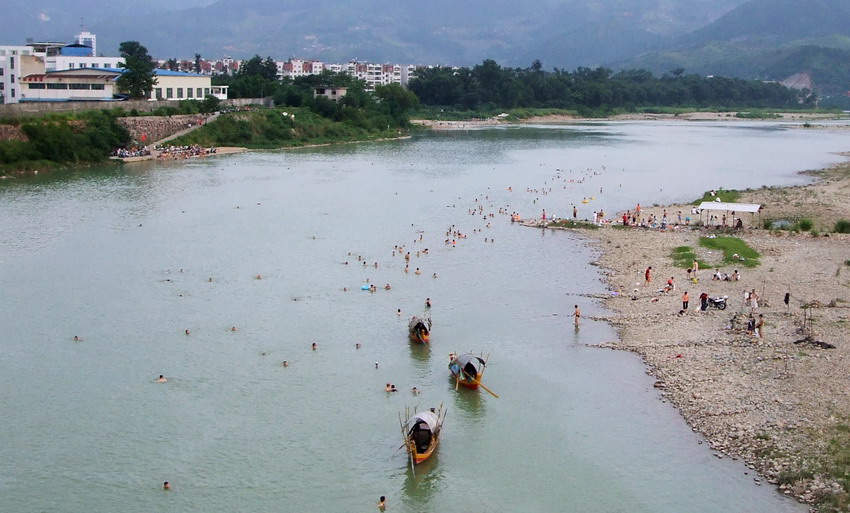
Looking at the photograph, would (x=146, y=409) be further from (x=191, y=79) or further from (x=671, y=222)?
(x=191, y=79)

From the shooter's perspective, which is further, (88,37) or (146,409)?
(88,37)

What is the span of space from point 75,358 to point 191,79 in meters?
58.5

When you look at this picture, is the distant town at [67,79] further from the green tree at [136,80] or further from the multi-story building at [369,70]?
the multi-story building at [369,70]

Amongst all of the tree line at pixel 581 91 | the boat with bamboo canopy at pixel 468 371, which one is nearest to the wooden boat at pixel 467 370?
the boat with bamboo canopy at pixel 468 371

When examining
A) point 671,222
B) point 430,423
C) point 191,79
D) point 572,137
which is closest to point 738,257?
point 671,222

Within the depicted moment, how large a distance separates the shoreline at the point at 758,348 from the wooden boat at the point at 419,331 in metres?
4.77

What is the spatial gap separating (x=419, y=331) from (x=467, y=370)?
3.25 metres

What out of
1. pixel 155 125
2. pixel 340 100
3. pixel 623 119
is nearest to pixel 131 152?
pixel 155 125

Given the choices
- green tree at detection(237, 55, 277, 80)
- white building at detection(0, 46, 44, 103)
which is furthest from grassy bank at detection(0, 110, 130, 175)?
green tree at detection(237, 55, 277, 80)

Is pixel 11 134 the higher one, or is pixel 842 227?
pixel 11 134

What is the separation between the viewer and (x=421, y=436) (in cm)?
1827

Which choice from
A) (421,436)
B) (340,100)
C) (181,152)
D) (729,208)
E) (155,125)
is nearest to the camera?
(421,436)

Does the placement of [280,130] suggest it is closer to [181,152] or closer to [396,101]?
[181,152]

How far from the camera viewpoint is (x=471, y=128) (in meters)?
111
